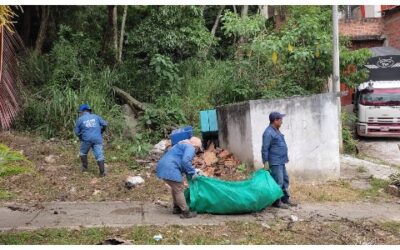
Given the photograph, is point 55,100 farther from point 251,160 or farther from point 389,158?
point 389,158

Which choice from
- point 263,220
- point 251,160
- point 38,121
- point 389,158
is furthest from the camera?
point 389,158

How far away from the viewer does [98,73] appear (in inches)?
541

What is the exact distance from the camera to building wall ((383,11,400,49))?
22656 mm

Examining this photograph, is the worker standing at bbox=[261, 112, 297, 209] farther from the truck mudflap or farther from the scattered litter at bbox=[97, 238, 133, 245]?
the truck mudflap

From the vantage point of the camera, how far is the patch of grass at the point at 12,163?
8939 millimetres

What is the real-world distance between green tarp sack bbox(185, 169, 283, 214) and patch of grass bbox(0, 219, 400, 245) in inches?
16.9

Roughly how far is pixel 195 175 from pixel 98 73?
7.91 meters

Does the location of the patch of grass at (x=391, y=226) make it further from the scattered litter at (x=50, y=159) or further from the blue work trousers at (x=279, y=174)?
the scattered litter at (x=50, y=159)

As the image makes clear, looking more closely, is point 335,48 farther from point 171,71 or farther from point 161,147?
point 161,147

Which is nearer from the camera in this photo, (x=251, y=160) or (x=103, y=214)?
(x=103, y=214)

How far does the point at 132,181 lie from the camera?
8469 mm

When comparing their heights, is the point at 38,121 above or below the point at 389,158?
above
